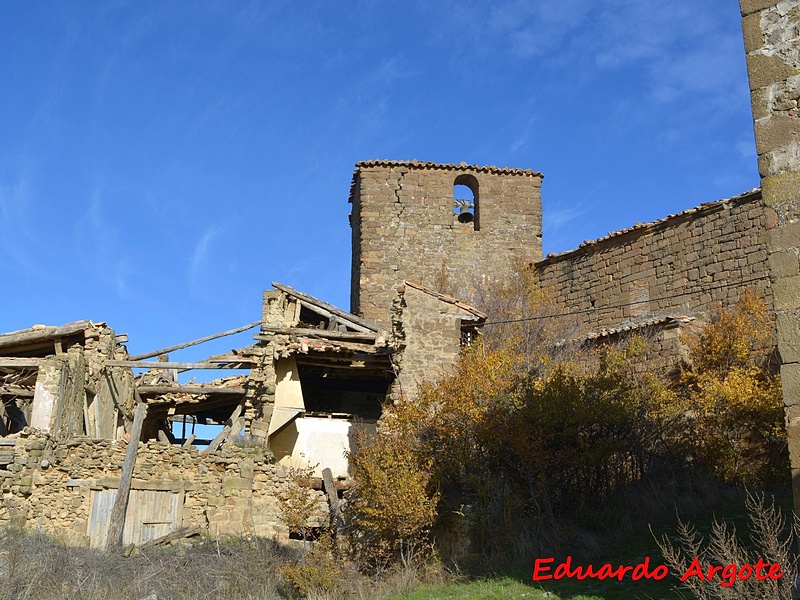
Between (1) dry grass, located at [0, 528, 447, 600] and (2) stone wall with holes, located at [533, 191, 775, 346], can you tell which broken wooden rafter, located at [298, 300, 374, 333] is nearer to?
(1) dry grass, located at [0, 528, 447, 600]

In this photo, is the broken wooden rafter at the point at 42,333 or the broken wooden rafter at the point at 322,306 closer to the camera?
the broken wooden rafter at the point at 42,333

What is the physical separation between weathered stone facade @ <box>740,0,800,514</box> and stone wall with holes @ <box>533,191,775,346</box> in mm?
12271

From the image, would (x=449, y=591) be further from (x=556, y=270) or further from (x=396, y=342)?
(x=556, y=270)

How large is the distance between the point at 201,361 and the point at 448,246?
8.56 metres

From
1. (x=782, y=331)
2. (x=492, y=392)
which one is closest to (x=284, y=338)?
(x=492, y=392)

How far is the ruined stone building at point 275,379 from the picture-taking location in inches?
584

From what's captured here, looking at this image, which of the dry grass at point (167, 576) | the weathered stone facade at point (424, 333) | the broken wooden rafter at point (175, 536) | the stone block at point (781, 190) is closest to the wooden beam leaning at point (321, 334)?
the weathered stone facade at point (424, 333)

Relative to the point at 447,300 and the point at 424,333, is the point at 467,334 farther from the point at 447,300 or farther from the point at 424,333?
the point at 424,333

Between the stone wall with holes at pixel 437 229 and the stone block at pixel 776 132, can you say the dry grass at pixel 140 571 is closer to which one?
the stone block at pixel 776 132

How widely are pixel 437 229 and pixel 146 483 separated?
37.8 feet

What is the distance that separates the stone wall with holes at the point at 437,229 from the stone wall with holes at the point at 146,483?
8.36 m

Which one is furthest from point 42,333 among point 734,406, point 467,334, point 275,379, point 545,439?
point 734,406

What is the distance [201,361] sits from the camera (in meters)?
17.7

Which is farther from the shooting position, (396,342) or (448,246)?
(448,246)
